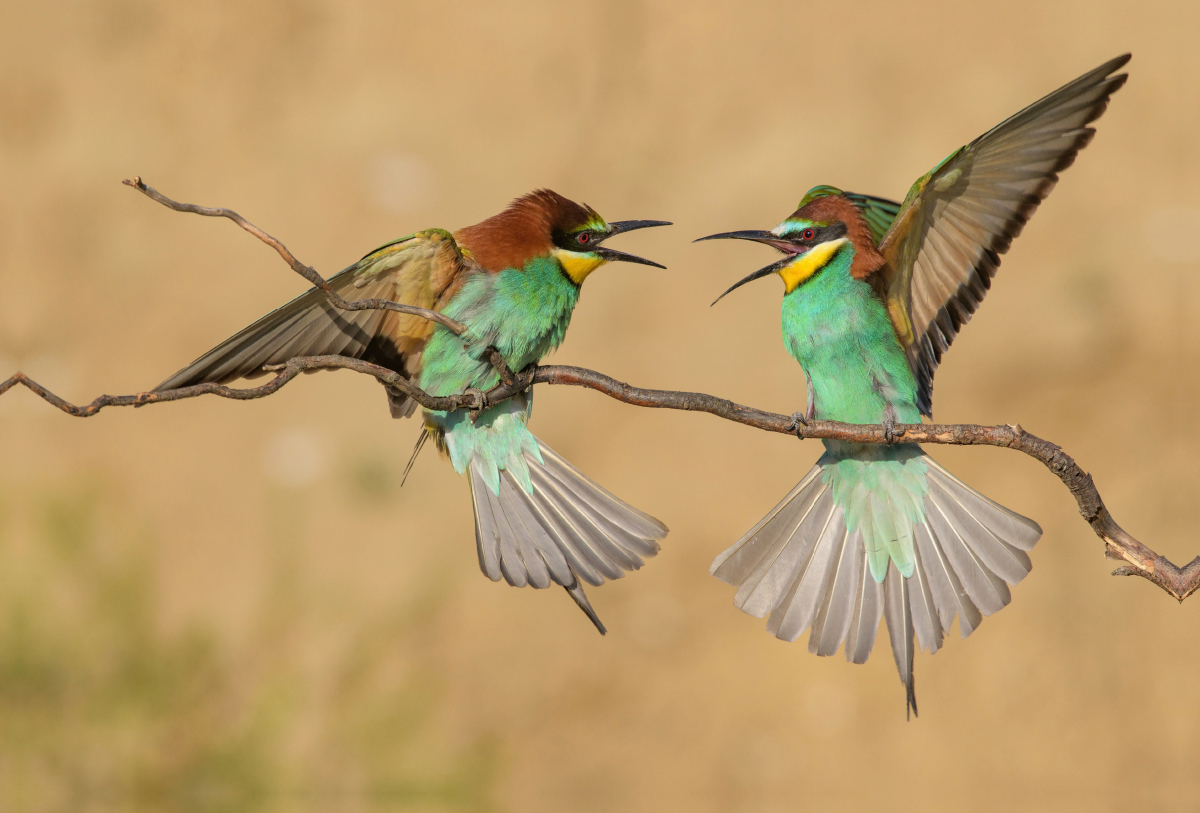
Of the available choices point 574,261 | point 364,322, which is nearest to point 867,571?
point 574,261

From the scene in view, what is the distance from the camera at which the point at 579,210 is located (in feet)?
4.46

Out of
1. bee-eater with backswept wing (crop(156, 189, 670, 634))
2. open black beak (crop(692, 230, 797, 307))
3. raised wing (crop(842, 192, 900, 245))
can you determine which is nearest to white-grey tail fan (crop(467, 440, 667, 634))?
bee-eater with backswept wing (crop(156, 189, 670, 634))

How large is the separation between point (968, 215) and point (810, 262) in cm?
19

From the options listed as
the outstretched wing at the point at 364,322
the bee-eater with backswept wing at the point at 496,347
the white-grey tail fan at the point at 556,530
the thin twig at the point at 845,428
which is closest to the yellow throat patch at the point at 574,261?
the bee-eater with backswept wing at the point at 496,347

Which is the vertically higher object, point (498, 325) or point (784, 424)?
point (498, 325)

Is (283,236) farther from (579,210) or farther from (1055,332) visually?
(1055,332)

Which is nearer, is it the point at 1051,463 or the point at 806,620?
the point at 1051,463

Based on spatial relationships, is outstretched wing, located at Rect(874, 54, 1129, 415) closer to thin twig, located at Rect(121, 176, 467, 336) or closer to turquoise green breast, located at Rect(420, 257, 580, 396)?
turquoise green breast, located at Rect(420, 257, 580, 396)

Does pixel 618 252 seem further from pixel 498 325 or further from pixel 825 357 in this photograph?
pixel 825 357

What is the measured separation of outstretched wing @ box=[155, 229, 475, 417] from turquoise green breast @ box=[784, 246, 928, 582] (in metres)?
0.45

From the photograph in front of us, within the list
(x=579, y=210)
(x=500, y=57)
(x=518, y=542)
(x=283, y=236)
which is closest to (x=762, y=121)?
(x=500, y=57)

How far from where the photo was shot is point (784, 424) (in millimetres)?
957

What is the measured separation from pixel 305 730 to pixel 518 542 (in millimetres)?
1720

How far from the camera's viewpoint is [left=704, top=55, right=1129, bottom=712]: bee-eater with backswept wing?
115 centimetres
